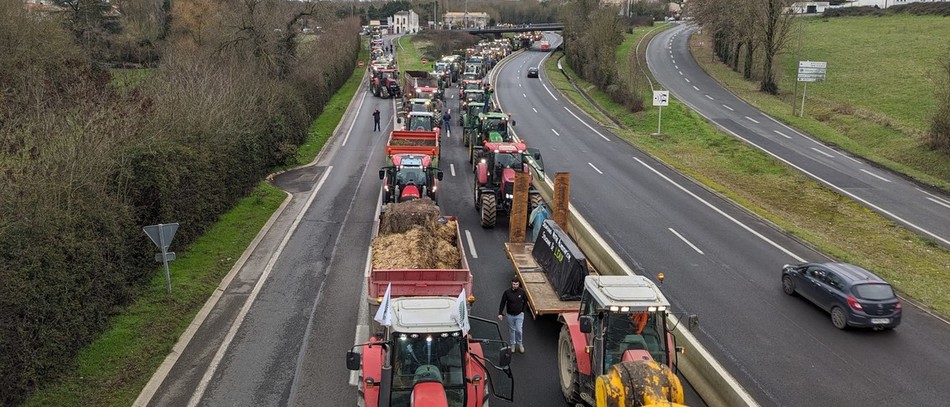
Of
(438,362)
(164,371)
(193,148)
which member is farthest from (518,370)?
(193,148)

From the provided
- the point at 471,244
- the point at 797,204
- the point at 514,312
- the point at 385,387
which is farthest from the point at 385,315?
the point at 797,204

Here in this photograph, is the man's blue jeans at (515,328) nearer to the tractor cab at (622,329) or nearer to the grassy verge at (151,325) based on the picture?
the tractor cab at (622,329)

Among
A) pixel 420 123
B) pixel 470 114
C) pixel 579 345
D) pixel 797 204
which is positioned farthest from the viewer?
pixel 470 114

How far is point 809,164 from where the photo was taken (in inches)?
1362

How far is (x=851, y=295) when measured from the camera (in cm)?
1565

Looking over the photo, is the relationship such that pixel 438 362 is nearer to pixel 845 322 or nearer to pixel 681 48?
pixel 845 322

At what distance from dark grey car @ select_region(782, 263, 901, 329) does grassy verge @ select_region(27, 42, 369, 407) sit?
15212 millimetres

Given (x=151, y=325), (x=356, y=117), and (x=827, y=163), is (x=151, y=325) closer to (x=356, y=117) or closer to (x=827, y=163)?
(x=827, y=163)

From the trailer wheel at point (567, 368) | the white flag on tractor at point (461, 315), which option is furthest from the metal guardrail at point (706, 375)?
the white flag on tractor at point (461, 315)

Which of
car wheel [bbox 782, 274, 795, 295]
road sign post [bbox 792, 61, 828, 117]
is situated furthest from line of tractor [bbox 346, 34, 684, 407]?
road sign post [bbox 792, 61, 828, 117]

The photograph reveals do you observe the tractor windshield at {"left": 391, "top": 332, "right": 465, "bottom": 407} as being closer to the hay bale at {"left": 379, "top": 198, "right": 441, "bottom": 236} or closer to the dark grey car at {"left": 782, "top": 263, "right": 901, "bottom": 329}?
the hay bale at {"left": 379, "top": 198, "right": 441, "bottom": 236}

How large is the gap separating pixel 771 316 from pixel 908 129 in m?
31.4

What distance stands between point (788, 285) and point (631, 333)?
9.51 metres

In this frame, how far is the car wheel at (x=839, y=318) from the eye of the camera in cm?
1565
